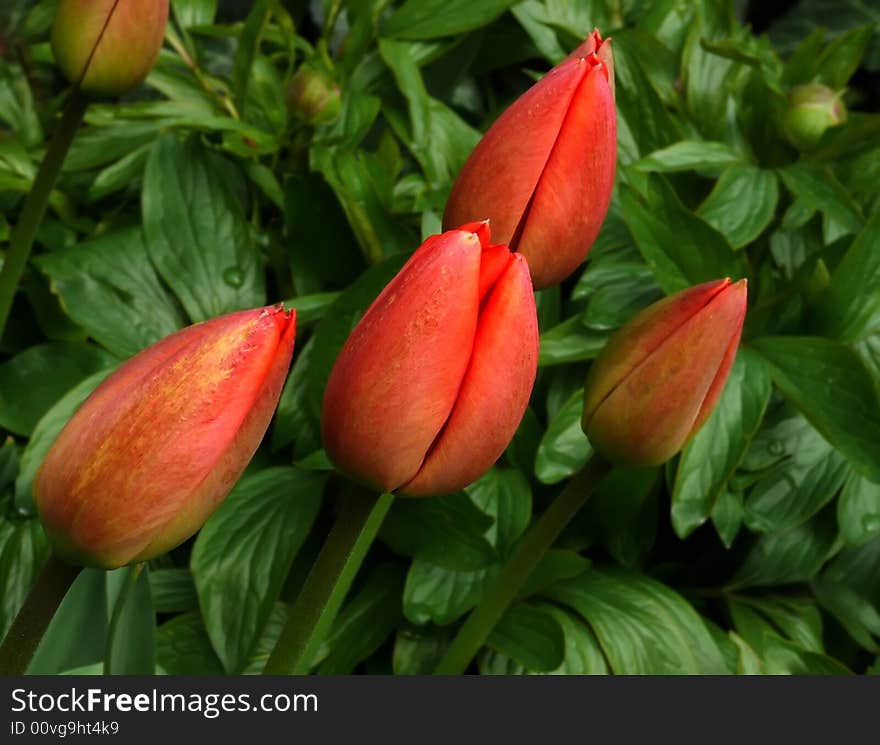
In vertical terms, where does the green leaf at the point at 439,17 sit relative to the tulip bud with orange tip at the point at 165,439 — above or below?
below

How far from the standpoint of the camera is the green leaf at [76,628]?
524 millimetres

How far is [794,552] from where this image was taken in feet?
2.77

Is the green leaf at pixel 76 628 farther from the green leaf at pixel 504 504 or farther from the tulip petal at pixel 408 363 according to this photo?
the green leaf at pixel 504 504

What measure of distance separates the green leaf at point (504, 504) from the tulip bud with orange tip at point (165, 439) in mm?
387

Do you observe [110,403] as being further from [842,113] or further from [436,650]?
[842,113]

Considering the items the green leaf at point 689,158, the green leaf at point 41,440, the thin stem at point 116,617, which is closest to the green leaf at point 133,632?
the thin stem at point 116,617

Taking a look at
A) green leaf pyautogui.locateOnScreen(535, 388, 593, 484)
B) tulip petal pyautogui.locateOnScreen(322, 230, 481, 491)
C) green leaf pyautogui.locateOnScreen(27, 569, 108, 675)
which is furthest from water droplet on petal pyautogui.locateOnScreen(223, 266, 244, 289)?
tulip petal pyautogui.locateOnScreen(322, 230, 481, 491)

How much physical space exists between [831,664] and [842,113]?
0.37 metres

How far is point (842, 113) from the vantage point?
91 centimetres

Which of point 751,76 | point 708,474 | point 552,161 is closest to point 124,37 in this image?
point 552,161

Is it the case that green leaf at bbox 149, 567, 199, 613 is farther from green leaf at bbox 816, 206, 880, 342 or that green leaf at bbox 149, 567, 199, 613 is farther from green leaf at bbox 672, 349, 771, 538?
green leaf at bbox 816, 206, 880, 342

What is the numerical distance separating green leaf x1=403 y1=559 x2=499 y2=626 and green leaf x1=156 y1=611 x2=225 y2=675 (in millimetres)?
110

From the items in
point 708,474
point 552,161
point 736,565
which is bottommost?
point 736,565

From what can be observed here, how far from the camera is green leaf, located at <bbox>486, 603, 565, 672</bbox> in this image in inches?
28.2
